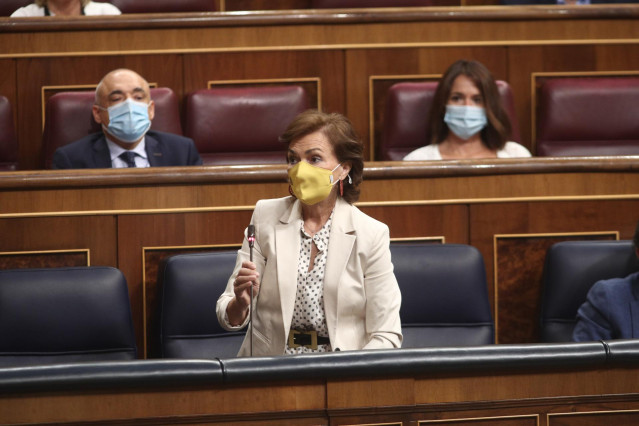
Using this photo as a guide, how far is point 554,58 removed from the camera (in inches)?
59.9

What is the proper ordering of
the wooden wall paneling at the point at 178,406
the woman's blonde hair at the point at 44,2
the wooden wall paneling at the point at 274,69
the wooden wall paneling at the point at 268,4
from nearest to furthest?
1. the wooden wall paneling at the point at 178,406
2. the wooden wall paneling at the point at 274,69
3. the woman's blonde hair at the point at 44,2
4. the wooden wall paneling at the point at 268,4

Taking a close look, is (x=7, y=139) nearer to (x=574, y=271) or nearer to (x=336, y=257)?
(x=336, y=257)

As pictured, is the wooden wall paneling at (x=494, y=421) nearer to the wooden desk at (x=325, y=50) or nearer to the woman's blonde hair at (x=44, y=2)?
the wooden desk at (x=325, y=50)

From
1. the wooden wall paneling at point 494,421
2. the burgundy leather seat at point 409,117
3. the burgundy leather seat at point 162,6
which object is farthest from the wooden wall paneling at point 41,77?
the wooden wall paneling at point 494,421

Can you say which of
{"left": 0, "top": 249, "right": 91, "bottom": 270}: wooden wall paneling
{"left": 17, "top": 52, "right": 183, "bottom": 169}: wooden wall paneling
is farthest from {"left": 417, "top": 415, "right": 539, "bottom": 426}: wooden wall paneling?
{"left": 17, "top": 52, "right": 183, "bottom": 169}: wooden wall paneling

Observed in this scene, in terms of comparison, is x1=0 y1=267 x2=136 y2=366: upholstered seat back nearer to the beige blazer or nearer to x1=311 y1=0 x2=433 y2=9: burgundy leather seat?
the beige blazer

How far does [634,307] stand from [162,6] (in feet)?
3.61

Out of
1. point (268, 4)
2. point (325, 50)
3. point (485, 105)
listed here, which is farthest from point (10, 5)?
point (485, 105)

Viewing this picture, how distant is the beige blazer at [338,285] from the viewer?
→ 2.78 feet

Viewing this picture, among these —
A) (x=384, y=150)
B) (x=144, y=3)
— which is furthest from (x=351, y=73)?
(x=144, y=3)

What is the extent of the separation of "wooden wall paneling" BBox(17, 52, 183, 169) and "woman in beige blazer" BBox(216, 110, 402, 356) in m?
0.67

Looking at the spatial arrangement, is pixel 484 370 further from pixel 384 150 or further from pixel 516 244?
pixel 384 150

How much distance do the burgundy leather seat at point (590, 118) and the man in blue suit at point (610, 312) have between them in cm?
51

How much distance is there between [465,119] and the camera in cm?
137
